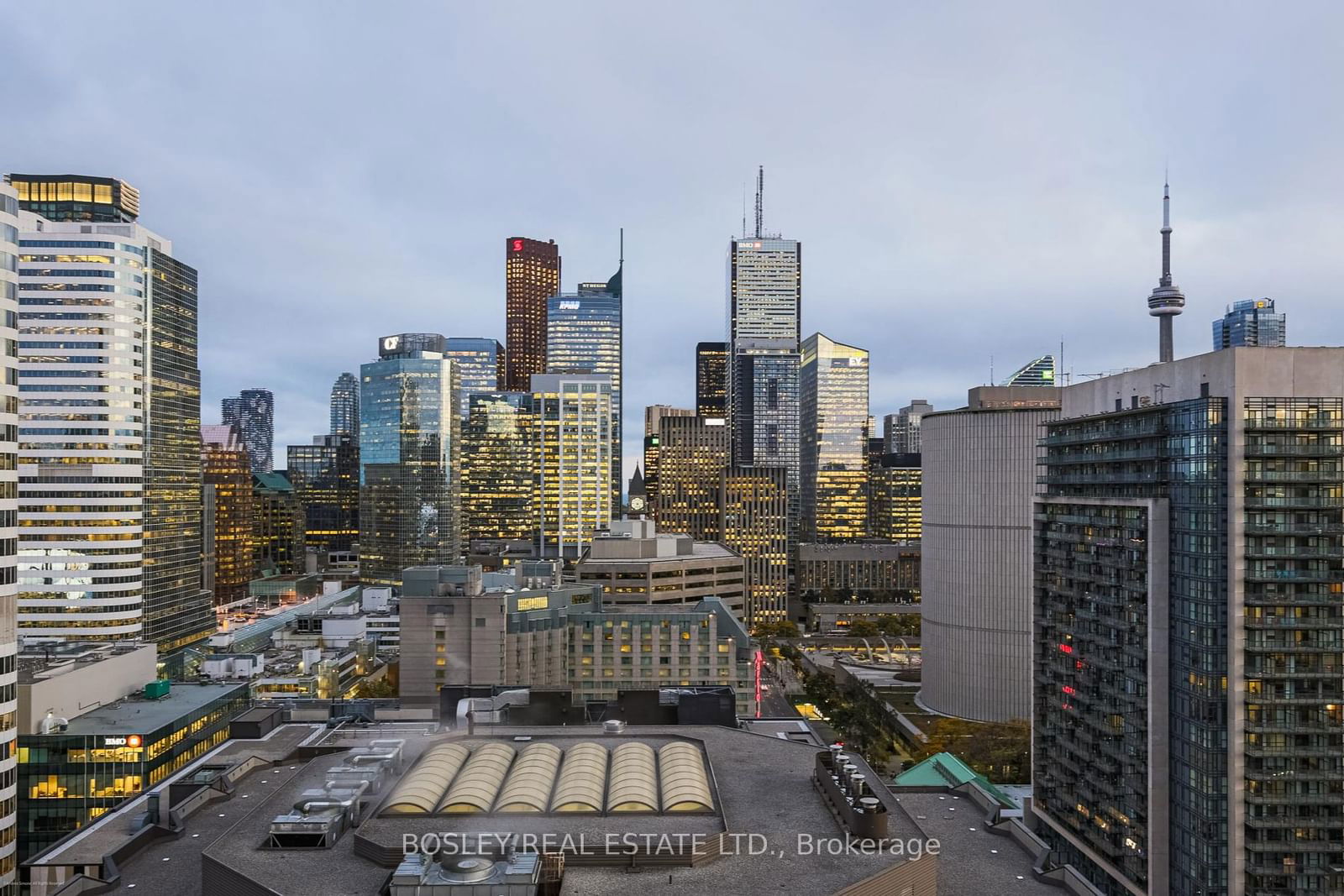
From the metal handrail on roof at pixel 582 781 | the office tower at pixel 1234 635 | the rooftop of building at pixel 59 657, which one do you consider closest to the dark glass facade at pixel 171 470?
the rooftop of building at pixel 59 657

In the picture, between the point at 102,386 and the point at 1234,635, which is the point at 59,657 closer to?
the point at 102,386

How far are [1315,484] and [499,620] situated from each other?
90565 millimetres

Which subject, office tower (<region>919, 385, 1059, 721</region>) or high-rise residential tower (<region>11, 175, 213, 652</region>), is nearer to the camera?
office tower (<region>919, 385, 1059, 721</region>)

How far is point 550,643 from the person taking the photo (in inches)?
4953

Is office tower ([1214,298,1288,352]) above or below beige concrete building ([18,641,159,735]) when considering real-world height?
above

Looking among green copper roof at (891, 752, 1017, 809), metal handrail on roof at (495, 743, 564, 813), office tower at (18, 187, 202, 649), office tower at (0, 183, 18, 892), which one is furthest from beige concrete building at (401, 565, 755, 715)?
office tower at (18, 187, 202, 649)

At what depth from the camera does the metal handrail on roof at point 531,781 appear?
49.1m

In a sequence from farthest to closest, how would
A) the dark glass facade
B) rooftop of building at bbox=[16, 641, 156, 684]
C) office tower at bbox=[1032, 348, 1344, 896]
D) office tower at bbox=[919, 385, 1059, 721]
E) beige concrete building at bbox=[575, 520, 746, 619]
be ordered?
beige concrete building at bbox=[575, 520, 746, 619] → the dark glass facade → office tower at bbox=[919, 385, 1059, 721] → rooftop of building at bbox=[16, 641, 156, 684] → office tower at bbox=[1032, 348, 1344, 896]

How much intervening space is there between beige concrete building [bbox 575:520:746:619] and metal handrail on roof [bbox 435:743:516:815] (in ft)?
376

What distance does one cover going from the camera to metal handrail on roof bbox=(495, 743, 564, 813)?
49.1 m

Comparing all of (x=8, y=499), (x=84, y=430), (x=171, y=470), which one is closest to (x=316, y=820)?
(x=8, y=499)

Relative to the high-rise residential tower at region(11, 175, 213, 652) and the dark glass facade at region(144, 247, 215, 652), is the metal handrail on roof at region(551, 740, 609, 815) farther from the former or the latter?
the dark glass facade at region(144, 247, 215, 652)

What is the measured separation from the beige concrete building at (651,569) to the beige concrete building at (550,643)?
140 feet

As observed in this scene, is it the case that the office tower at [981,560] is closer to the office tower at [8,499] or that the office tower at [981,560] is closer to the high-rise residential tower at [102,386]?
the office tower at [8,499]
